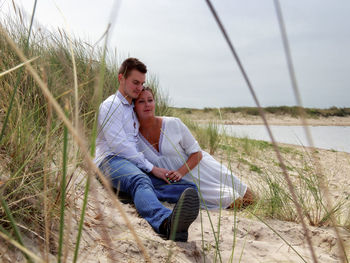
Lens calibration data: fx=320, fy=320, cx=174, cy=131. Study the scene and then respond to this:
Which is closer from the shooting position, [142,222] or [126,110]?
[142,222]

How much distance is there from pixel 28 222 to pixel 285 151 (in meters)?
7.29

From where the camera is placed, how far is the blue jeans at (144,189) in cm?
191

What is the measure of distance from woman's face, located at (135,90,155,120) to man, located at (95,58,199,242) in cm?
6

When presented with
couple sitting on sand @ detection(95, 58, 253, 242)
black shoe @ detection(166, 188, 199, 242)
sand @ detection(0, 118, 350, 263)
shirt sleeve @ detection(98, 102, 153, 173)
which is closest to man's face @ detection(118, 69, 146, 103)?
couple sitting on sand @ detection(95, 58, 253, 242)

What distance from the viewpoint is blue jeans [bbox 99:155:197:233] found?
6.28 ft

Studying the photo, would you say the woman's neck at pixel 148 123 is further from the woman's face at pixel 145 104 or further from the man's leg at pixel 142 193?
the man's leg at pixel 142 193

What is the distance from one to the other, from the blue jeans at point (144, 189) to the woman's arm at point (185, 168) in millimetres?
56

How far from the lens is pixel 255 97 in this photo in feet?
1.24

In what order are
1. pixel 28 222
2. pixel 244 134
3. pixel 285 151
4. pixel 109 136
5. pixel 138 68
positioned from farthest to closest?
pixel 285 151 → pixel 244 134 → pixel 138 68 → pixel 109 136 → pixel 28 222

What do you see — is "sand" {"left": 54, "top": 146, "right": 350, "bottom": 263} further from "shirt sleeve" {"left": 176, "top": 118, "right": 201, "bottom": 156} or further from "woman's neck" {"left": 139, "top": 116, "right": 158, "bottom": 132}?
"woman's neck" {"left": 139, "top": 116, "right": 158, "bottom": 132}

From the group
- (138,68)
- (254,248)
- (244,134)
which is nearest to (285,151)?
(244,134)

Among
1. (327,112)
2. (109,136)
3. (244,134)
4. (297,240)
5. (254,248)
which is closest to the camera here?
(254,248)

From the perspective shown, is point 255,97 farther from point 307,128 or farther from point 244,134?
point 244,134

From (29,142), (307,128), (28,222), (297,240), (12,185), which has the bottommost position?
(297,240)
